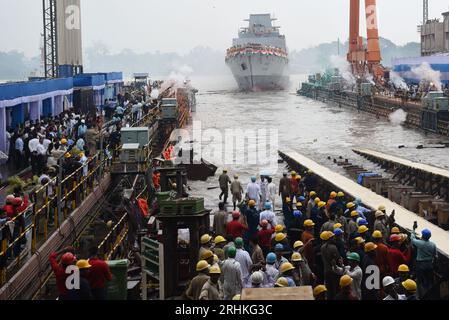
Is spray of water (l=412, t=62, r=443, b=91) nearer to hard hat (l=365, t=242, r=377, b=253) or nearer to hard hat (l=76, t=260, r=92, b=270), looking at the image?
hard hat (l=365, t=242, r=377, b=253)

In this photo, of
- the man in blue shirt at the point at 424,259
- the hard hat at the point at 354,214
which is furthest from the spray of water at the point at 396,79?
the man in blue shirt at the point at 424,259

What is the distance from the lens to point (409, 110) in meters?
47.0

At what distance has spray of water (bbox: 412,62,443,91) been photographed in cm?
5752

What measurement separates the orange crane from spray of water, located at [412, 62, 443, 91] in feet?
12.1

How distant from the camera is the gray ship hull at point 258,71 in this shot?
314ft

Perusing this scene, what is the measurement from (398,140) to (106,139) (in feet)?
65.2

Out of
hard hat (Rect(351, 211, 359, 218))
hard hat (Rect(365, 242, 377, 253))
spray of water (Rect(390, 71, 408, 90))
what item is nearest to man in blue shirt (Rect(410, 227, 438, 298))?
hard hat (Rect(365, 242, 377, 253))

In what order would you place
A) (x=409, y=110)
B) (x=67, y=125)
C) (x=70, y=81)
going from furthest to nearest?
(x=409, y=110)
(x=70, y=81)
(x=67, y=125)

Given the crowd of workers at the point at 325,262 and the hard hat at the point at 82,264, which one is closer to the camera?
the hard hat at the point at 82,264

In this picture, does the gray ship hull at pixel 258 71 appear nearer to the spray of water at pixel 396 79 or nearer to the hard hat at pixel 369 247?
the spray of water at pixel 396 79

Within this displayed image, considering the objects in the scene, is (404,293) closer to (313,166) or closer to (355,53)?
(313,166)

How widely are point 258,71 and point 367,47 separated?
28819 millimetres

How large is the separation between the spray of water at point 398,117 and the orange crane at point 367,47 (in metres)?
19.1
